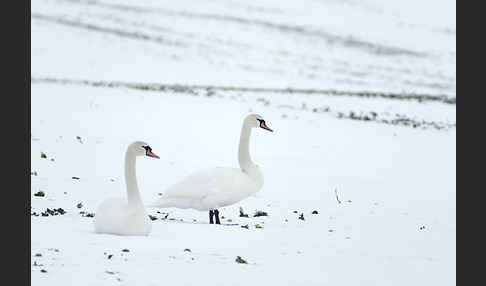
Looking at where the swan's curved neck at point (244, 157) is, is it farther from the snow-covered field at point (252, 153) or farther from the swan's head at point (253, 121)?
the snow-covered field at point (252, 153)

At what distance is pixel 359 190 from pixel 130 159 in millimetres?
5753

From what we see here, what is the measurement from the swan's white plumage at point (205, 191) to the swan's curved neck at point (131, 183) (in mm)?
1159

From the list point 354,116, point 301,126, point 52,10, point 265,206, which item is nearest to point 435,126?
point 354,116

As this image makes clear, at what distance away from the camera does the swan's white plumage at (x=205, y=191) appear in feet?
32.4

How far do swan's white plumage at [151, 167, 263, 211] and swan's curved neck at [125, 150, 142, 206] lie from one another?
3.80 feet

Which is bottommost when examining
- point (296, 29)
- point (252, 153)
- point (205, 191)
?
point (205, 191)

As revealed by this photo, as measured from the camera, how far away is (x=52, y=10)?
196 ft

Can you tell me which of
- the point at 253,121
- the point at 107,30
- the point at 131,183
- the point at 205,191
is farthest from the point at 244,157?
the point at 107,30

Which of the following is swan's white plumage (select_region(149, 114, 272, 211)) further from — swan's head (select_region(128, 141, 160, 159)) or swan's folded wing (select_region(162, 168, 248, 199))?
swan's head (select_region(128, 141, 160, 159))

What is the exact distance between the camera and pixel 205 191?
32.5 feet

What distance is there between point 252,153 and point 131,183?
9305mm

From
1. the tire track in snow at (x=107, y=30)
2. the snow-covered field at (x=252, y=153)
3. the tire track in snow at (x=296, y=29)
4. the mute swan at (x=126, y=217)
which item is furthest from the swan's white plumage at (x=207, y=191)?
the tire track in snow at (x=296, y=29)

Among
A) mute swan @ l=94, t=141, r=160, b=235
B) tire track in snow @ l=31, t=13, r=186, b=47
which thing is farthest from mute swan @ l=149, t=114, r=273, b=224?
tire track in snow @ l=31, t=13, r=186, b=47

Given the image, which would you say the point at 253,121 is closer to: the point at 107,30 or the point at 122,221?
the point at 122,221
